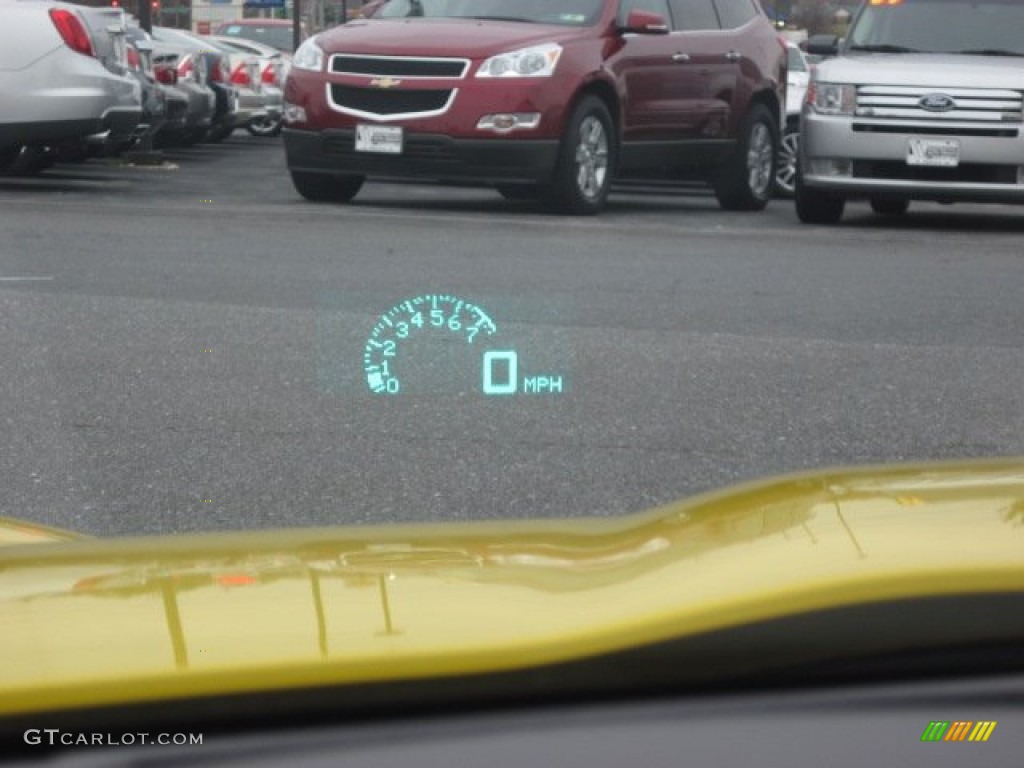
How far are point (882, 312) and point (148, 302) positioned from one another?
9.56 ft

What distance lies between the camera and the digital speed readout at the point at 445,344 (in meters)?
7.12

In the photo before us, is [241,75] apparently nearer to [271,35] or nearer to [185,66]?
[185,66]

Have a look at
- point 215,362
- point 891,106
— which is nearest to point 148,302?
point 215,362

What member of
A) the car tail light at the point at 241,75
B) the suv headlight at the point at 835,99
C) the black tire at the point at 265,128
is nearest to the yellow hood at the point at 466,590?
the suv headlight at the point at 835,99

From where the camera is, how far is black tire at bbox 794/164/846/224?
44.3 feet

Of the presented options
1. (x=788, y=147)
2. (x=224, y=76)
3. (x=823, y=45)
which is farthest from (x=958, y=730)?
(x=224, y=76)

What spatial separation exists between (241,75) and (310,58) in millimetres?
11086

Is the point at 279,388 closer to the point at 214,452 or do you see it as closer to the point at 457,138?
the point at 214,452

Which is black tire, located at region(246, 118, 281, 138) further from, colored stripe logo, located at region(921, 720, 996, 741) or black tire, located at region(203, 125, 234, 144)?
colored stripe logo, located at region(921, 720, 996, 741)

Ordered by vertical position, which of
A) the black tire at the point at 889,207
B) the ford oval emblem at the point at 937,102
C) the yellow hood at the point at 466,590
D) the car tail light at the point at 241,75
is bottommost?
the car tail light at the point at 241,75

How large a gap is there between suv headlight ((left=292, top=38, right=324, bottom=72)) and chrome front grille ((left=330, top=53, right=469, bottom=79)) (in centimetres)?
11

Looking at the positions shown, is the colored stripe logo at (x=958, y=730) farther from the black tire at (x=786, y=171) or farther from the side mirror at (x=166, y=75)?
the side mirror at (x=166, y=75)

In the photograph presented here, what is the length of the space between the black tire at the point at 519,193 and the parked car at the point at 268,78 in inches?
376

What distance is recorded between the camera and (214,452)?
233 inches
